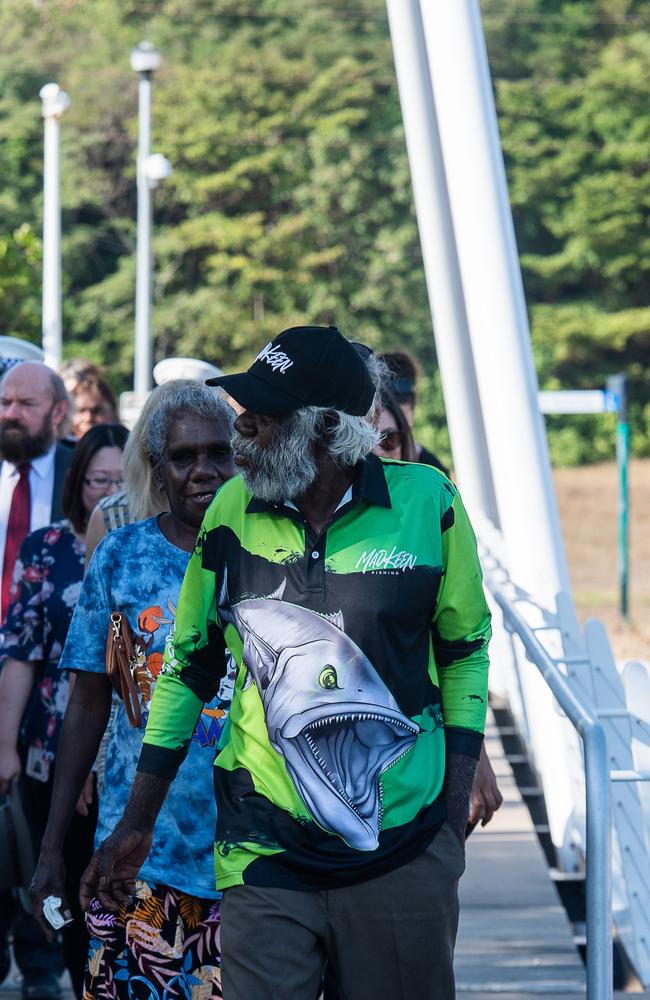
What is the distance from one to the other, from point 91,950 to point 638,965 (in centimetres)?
184

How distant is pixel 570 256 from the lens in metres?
48.0

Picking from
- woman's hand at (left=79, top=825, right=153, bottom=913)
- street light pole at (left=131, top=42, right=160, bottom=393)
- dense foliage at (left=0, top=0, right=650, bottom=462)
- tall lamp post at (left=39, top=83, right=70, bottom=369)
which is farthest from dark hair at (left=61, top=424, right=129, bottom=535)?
dense foliage at (left=0, top=0, right=650, bottom=462)

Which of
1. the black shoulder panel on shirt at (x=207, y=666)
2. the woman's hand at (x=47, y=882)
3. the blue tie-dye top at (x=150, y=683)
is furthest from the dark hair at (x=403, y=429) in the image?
the black shoulder panel on shirt at (x=207, y=666)

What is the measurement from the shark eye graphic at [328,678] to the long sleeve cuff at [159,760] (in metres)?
0.43

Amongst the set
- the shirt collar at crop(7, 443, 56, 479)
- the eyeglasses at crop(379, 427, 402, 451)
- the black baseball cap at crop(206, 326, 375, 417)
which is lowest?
the black baseball cap at crop(206, 326, 375, 417)

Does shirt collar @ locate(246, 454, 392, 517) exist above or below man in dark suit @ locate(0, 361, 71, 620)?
below

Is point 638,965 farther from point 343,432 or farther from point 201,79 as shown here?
point 201,79

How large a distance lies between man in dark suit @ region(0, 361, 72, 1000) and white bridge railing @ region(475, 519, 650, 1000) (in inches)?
63.4

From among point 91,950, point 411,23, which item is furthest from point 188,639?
point 411,23

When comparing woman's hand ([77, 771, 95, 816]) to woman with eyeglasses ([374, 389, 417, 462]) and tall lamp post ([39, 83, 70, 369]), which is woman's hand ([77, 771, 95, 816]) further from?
tall lamp post ([39, 83, 70, 369])

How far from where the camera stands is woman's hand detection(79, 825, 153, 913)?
296 centimetres

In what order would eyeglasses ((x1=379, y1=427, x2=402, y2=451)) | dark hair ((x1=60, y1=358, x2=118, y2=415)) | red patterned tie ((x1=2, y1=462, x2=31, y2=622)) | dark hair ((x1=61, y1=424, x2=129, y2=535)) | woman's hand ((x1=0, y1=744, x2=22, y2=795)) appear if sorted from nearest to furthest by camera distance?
woman's hand ((x1=0, y1=744, x2=22, y2=795)) < dark hair ((x1=61, y1=424, x2=129, y2=535)) < eyeglasses ((x1=379, y1=427, x2=402, y2=451)) < red patterned tie ((x1=2, y1=462, x2=31, y2=622)) < dark hair ((x1=60, y1=358, x2=118, y2=415))


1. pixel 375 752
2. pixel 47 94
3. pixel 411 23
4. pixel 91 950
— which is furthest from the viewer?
pixel 47 94

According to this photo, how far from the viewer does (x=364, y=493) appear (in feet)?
8.95
